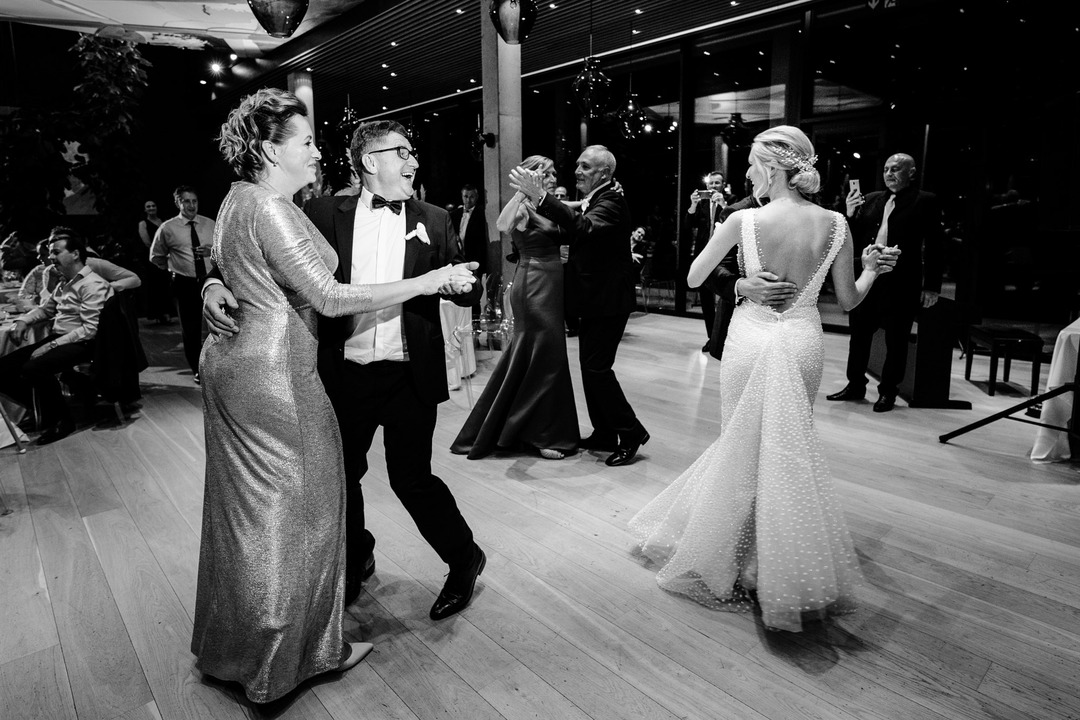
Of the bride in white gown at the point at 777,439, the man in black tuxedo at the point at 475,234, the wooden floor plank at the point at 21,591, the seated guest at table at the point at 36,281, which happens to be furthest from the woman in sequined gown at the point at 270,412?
the man in black tuxedo at the point at 475,234

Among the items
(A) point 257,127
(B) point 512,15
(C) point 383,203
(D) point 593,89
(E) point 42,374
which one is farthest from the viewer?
(D) point 593,89

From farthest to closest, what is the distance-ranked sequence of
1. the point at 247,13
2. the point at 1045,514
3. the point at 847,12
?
1. the point at 247,13
2. the point at 847,12
3. the point at 1045,514

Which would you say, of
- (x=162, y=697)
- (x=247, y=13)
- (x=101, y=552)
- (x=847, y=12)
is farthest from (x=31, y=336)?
(x=847, y=12)

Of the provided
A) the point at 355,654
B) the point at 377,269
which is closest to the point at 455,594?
the point at 355,654

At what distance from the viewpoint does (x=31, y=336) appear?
471cm

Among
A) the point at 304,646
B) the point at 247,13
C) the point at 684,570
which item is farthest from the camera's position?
the point at 247,13

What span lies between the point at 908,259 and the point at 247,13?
800cm

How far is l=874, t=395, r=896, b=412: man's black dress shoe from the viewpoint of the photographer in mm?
4789

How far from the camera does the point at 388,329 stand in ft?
6.77

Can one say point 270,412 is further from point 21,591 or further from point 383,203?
point 21,591

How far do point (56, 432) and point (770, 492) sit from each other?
15.0ft

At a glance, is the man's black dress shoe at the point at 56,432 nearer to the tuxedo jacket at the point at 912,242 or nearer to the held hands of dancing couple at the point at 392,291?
the held hands of dancing couple at the point at 392,291

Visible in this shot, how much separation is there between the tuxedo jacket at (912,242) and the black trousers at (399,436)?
3867 millimetres

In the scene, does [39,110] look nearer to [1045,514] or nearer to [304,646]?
[304,646]
